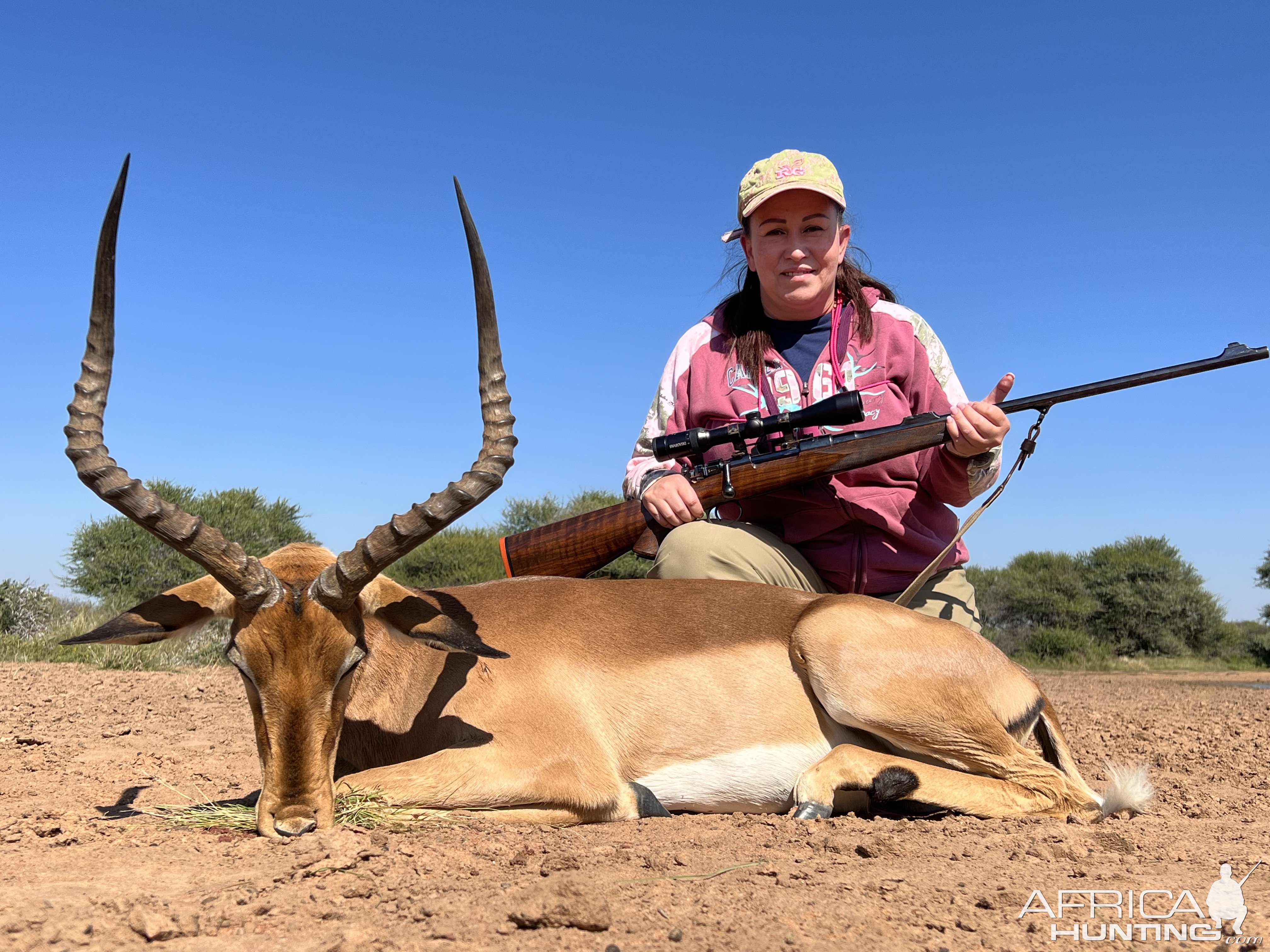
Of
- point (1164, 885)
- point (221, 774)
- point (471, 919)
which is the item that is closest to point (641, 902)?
point (471, 919)

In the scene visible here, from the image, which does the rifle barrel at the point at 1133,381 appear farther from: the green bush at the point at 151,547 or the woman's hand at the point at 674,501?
the green bush at the point at 151,547

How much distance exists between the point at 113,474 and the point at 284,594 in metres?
0.81

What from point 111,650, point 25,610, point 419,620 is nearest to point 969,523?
point 419,620

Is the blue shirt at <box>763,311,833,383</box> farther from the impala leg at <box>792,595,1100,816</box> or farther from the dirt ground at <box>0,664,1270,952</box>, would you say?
the dirt ground at <box>0,664,1270,952</box>

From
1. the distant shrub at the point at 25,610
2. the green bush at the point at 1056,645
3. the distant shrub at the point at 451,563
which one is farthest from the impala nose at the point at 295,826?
the green bush at the point at 1056,645

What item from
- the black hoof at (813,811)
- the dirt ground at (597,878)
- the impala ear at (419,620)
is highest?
the impala ear at (419,620)

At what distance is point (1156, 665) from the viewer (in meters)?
21.1

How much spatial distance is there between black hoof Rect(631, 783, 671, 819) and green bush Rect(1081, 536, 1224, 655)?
2181 centimetres

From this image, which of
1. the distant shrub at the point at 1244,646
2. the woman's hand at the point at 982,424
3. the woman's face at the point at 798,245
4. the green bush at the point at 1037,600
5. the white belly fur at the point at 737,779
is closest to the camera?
the white belly fur at the point at 737,779

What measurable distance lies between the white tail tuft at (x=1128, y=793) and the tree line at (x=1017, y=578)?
13.2 m

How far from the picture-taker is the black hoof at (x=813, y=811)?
14.6 ft

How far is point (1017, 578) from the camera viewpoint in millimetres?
26141

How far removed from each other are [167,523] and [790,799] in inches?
117

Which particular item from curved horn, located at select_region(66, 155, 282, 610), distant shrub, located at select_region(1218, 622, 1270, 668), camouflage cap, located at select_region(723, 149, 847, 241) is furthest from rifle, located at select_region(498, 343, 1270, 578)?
distant shrub, located at select_region(1218, 622, 1270, 668)
